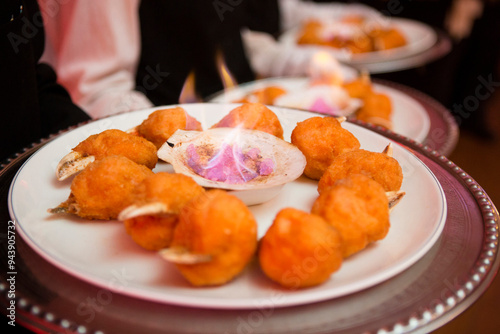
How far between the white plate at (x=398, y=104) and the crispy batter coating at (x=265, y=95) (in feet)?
0.18

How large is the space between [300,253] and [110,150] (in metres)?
0.46

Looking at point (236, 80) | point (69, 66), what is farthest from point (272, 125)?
point (236, 80)

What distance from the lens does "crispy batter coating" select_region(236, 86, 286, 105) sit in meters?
1.74

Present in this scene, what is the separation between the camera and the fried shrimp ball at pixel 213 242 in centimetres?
58

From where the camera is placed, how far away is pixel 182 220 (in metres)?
0.62

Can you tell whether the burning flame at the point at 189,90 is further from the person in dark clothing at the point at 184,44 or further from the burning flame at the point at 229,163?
the burning flame at the point at 229,163

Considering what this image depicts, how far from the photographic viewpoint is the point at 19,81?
108 centimetres

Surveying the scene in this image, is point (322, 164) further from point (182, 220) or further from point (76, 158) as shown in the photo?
point (76, 158)

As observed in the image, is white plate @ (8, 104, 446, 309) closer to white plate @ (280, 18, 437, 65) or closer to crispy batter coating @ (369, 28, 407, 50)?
white plate @ (280, 18, 437, 65)

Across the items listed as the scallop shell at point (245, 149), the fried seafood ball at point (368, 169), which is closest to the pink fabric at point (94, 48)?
the scallop shell at point (245, 149)

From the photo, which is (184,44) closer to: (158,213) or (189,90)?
(189,90)

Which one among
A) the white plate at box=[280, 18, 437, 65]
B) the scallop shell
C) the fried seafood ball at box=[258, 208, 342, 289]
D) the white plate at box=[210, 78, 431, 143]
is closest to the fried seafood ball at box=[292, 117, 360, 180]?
the scallop shell

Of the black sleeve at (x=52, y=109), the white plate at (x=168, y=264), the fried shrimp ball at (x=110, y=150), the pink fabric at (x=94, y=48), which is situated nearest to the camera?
the white plate at (x=168, y=264)

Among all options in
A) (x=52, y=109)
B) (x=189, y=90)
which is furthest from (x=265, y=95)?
(x=52, y=109)
